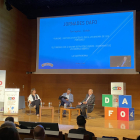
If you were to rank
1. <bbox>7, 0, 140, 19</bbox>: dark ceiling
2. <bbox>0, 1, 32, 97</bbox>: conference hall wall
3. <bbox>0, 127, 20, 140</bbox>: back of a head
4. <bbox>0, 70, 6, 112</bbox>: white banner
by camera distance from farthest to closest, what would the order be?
<bbox>7, 0, 140, 19</bbox>: dark ceiling
<bbox>0, 1, 32, 97</bbox>: conference hall wall
<bbox>0, 70, 6, 112</bbox>: white banner
<bbox>0, 127, 20, 140</bbox>: back of a head

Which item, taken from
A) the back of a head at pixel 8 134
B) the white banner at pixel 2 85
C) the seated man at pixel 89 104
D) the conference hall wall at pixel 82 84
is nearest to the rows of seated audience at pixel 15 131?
the back of a head at pixel 8 134

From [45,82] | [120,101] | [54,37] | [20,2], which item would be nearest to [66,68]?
[54,37]

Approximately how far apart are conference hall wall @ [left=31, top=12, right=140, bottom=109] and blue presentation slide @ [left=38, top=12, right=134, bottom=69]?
4.24 ft

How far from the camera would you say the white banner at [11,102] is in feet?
20.4

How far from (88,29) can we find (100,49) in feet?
3.05

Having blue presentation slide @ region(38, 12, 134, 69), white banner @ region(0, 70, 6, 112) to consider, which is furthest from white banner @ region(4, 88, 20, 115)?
blue presentation slide @ region(38, 12, 134, 69)

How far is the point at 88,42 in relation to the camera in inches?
293

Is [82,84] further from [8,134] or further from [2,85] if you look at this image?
[8,134]

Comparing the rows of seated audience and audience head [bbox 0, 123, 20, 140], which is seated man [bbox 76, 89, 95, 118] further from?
audience head [bbox 0, 123, 20, 140]

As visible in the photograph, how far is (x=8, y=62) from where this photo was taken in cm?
761

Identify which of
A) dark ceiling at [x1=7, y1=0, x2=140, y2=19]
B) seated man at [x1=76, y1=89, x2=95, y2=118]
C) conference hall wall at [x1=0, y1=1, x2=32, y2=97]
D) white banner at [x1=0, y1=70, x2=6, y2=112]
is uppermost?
dark ceiling at [x1=7, y1=0, x2=140, y2=19]

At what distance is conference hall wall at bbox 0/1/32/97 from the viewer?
733 centimetres

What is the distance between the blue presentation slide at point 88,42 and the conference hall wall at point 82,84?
1.29 meters

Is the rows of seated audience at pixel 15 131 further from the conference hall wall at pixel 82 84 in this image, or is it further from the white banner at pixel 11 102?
the conference hall wall at pixel 82 84
